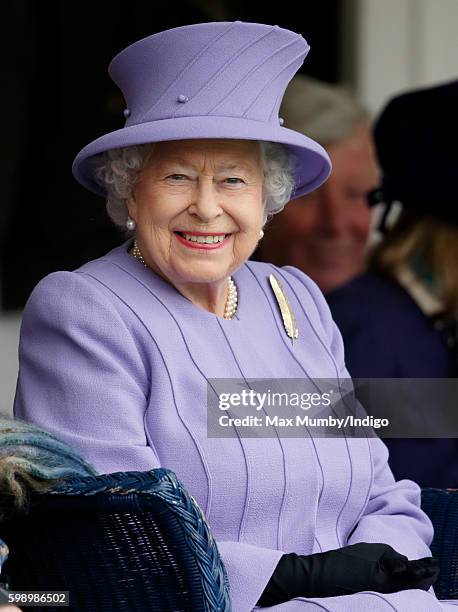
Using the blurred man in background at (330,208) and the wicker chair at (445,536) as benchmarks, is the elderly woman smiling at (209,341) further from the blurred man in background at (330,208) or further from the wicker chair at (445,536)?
the blurred man in background at (330,208)

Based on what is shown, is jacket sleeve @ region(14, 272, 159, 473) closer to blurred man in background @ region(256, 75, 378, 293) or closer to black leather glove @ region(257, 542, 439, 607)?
black leather glove @ region(257, 542, 439, 607)

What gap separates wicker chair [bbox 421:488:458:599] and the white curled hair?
0.90m

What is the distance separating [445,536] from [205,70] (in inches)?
54.3

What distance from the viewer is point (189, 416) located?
10.3ft

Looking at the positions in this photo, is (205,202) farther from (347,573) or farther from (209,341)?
(347,573)

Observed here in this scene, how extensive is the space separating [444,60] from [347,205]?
1397 millimetres

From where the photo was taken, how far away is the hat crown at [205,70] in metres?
3.22

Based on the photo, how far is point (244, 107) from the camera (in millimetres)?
3250

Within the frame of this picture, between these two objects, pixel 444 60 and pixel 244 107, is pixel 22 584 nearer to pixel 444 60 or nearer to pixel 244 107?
pixel 244 107

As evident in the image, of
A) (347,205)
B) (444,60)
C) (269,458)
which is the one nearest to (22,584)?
(269,458)

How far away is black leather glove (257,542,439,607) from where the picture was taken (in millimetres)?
3066

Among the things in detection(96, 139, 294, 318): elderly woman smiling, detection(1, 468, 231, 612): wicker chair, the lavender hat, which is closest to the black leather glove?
detection(1, 468, 231, 612): wicker chair

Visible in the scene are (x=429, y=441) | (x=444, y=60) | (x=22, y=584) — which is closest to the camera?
(x=22, y=584)

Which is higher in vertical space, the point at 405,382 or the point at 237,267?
the point at 237,267
